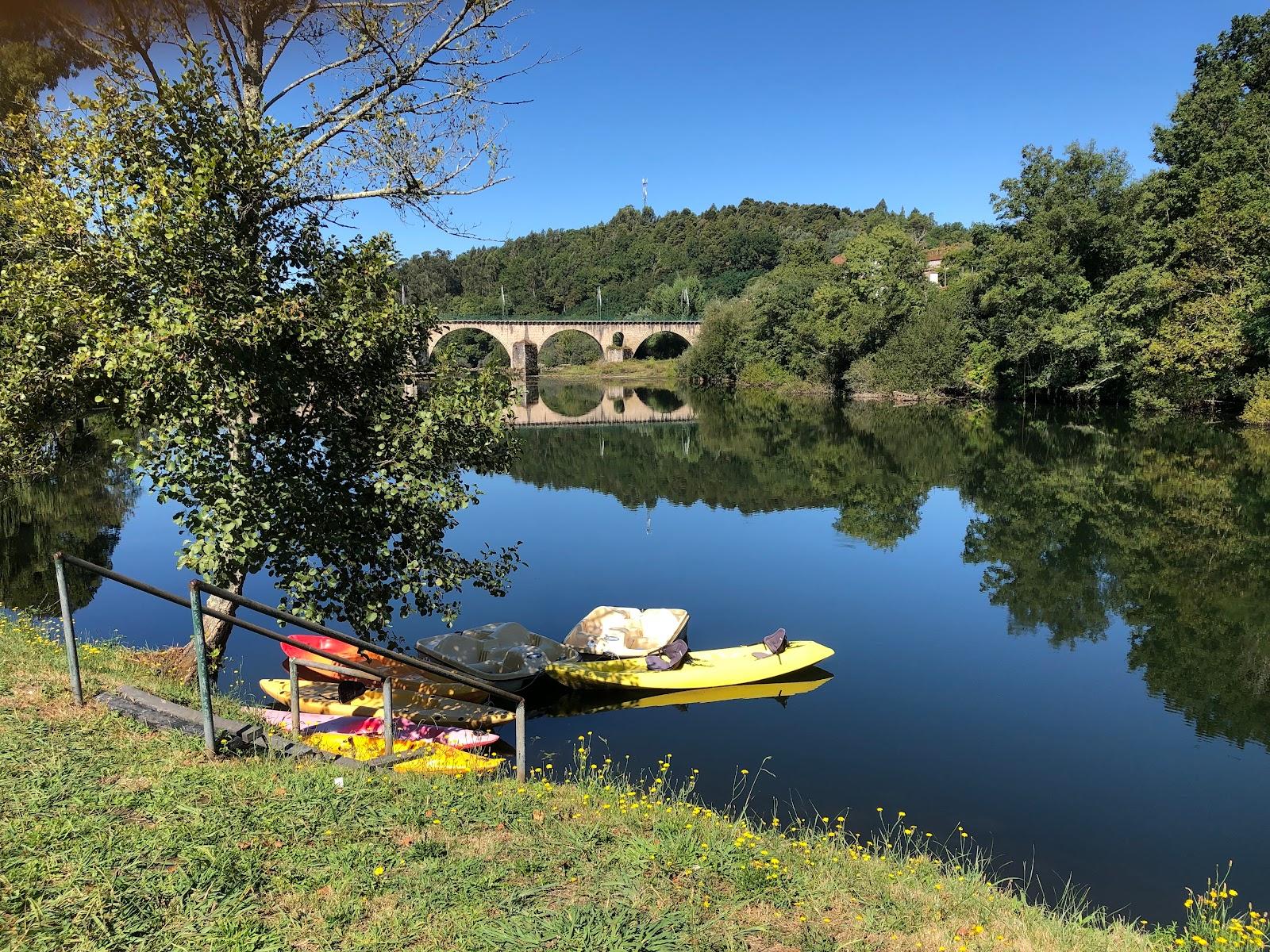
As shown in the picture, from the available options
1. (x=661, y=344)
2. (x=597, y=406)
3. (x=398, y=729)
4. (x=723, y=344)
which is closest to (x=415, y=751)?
(x=398, y=729)

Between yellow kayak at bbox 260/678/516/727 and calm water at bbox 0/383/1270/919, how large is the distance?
98 cm

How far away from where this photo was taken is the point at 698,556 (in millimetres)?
20625

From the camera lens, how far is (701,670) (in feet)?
42.3

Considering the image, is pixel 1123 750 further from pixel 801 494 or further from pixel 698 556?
pixel 801 494

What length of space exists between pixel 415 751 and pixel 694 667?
6.11 metres

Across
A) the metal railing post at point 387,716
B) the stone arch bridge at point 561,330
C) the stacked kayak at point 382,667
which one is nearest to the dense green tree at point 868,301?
the stone arch bridge at point 561,330

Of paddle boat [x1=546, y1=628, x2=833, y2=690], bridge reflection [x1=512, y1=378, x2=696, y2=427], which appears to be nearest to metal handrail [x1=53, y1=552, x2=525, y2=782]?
paddle boat [x1=546, y1=628, x2=833, y2=690]

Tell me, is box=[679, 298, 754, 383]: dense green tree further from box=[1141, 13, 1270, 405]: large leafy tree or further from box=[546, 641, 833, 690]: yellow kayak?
box=[546, 641, 833, 690]: yellow kayak

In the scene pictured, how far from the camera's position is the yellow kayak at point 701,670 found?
41.3 ft

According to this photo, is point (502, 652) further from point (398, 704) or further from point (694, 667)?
point (694, 667)

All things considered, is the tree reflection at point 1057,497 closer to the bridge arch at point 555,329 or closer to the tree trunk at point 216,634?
the tree trunk at point 216,634

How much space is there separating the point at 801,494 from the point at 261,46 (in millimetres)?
21793

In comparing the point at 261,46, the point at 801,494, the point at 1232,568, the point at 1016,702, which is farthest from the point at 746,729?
the point at 801,494

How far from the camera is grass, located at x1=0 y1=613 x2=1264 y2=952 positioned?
4.10 m
